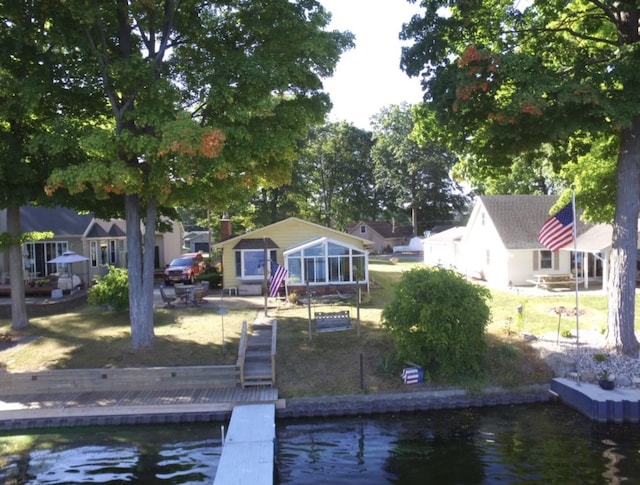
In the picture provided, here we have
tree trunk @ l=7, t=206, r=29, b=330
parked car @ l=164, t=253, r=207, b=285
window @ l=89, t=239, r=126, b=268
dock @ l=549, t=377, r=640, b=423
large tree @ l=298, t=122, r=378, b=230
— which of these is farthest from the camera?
large tree @ l=298, t=122, r=378, b=230

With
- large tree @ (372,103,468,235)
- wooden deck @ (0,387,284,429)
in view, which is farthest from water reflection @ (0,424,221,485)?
large tree @ (372,103,468,235)

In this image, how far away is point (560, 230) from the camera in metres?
13.6

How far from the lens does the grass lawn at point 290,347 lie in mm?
13414

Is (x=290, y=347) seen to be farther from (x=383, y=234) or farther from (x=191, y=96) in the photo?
(x=383, y=234)

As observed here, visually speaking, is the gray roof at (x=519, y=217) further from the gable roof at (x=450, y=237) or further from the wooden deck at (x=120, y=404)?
the wooden deck at (x=120, y=404)

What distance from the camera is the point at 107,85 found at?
1374cm

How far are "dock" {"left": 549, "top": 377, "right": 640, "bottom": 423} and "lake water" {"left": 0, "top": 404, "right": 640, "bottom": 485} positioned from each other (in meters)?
0.25

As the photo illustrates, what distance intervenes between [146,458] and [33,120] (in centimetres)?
1243

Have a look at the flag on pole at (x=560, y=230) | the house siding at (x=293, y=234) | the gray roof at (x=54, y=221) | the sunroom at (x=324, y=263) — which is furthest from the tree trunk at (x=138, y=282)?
the gray roof at (x=54, y=221)

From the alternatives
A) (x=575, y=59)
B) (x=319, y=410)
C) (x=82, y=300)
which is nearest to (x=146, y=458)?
(x=319, y=410)

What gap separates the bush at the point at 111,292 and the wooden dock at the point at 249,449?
32.2 ft

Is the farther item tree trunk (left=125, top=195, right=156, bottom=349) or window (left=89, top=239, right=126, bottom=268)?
window (left=89, top=239, right=126, bottom=268)

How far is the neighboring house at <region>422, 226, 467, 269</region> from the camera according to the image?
3734 centimetres

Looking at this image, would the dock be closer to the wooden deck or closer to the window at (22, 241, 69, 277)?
the wooden deck
